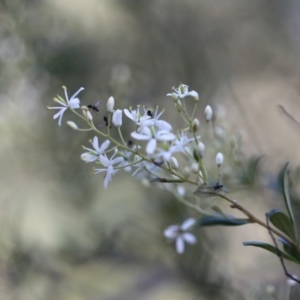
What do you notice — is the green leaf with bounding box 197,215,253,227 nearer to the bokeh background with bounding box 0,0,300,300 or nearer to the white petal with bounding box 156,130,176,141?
the white petal with bounding box 156,130,176,141

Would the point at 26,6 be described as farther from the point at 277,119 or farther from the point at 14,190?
the point at 277,119

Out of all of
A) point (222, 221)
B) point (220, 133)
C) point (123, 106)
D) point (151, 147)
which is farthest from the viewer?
point (123, 106)

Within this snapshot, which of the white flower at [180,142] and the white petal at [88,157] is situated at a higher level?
the white flower at [180,142]

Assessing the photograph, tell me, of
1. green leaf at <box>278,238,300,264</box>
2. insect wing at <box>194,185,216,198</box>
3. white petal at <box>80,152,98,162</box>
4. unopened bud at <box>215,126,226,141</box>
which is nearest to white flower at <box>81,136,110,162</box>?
white petal at <box>80,152,98,162</box>

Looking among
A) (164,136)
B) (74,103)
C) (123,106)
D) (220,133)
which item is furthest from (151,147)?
(123,106)

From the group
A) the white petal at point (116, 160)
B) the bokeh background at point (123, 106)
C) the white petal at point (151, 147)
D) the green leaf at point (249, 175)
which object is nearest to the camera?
the white petal at point (151, 147)

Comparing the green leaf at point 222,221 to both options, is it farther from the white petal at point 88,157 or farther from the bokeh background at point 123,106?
the bokeh background at point 123,106

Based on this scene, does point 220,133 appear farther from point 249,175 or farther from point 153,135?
point 153,135

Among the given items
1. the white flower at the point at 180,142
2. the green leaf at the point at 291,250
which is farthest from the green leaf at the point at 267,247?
the white flower at the point at 180,142

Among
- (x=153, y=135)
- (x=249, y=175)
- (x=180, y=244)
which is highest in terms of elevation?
(x=153, y=135)
